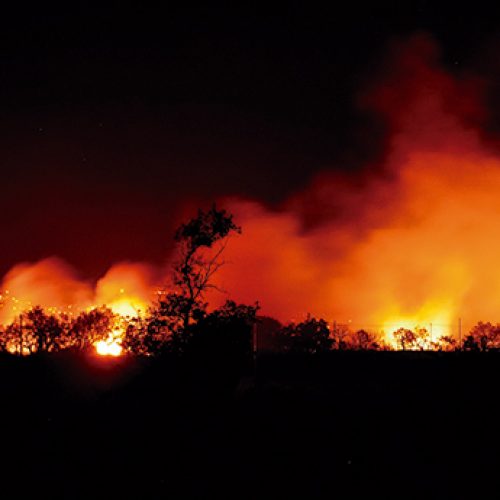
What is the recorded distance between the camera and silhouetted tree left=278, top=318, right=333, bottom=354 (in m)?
54.8

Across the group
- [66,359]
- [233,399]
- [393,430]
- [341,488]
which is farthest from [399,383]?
[341,488]

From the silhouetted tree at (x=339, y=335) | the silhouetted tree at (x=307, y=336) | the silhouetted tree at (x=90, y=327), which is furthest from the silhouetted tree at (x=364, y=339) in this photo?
the silhouetted tree at (x=90, y=327)

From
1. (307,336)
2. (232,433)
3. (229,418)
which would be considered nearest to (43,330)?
(307,336)

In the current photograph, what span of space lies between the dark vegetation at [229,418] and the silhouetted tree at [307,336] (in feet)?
58.8

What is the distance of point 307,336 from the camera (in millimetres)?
61938

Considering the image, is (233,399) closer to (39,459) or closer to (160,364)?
(160,364)

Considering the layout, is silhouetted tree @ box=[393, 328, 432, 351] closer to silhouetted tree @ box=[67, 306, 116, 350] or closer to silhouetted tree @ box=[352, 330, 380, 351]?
silhouetted tree @ box=[352, 330, 380, 351]

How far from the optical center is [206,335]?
992 inches

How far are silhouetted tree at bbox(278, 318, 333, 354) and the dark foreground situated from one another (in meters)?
24.2

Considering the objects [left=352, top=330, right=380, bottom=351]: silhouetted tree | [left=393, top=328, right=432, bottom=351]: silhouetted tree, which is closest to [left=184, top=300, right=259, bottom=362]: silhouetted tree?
[left=352, top=330, right=380, bottom=351]: silhouetted tree

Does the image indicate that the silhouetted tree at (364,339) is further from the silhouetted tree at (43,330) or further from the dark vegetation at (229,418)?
the silhouetted tree at (43,330)

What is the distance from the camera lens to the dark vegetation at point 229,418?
1309 cm

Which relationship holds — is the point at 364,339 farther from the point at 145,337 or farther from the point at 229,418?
the point at 229,418

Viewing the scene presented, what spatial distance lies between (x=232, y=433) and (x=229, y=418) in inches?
89.6
